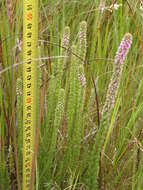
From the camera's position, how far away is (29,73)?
0.99 m

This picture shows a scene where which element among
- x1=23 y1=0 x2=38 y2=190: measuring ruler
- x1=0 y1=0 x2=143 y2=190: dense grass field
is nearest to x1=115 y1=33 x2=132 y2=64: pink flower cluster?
x1=0 y1=0 x2=143 y2=190: dense grass field

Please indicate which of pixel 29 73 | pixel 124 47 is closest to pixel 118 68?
pixel 124 47

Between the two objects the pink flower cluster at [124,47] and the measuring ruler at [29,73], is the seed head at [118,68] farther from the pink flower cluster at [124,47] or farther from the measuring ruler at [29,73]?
the measuring ruler at [29,73]

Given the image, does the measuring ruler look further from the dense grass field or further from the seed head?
the seed head

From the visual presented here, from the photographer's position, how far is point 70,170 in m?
1.16

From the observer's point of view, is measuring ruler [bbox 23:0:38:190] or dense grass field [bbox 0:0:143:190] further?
dense grass field [bbox 0:0:143:190]

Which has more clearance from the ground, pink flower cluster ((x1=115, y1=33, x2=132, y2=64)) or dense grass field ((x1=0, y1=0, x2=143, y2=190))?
pink flower cluster ((x1=115, y1=33, x2=132, y2=64))

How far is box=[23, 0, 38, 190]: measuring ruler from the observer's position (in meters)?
0.94

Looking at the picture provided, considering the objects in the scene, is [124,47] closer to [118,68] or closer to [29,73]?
[118,68]

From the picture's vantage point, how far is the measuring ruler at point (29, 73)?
0.94m

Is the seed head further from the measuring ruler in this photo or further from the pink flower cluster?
the measuring ruler

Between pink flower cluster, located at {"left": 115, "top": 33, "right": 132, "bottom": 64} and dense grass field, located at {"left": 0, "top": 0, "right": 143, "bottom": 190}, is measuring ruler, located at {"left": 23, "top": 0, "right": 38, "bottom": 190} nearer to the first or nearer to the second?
dense grass field, located at {"left": 0, "top": 0, "right": 143, "bottom": 190}

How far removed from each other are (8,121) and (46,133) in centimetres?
13

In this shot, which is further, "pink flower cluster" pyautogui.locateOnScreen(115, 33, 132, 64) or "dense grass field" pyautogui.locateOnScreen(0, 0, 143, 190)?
"dense grass field" pyautogui.locateOnScreen(0, 0, 143, 190)
